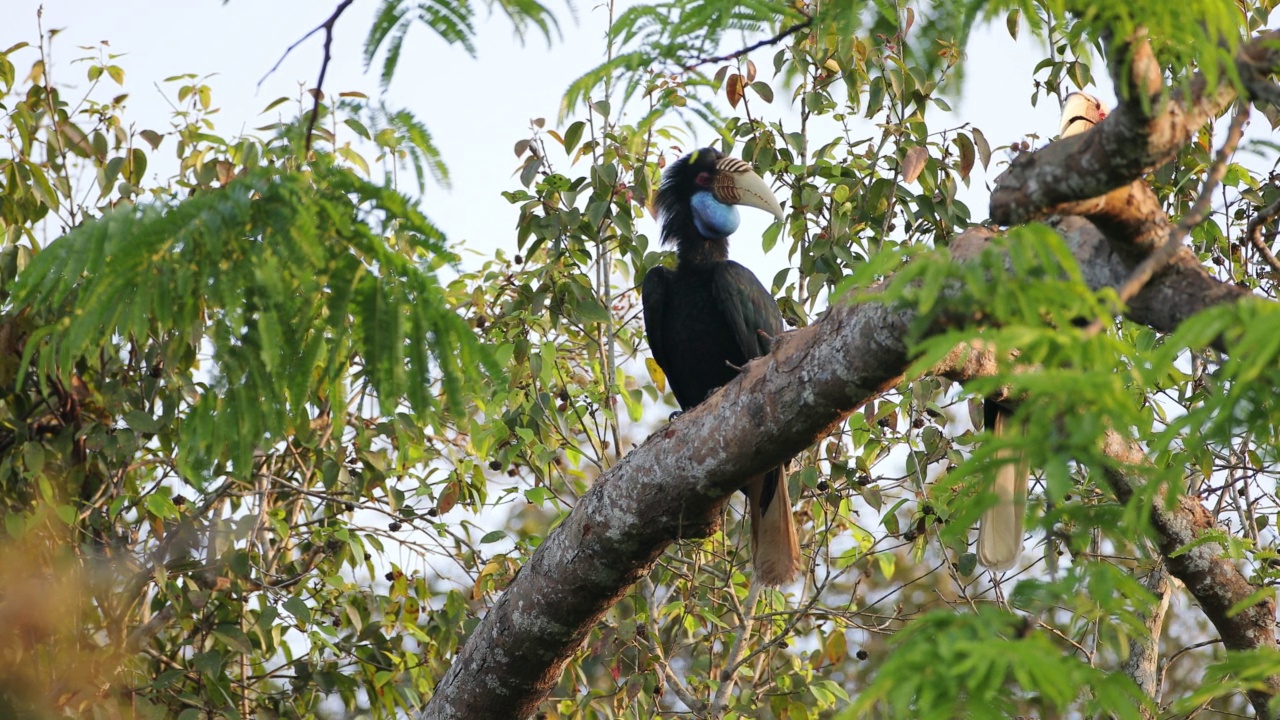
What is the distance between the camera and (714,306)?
4.23 m

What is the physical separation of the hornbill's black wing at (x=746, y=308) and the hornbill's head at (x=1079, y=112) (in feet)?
3.59

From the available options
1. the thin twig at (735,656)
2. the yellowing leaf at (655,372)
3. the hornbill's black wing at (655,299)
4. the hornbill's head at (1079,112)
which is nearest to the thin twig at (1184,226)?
the hornbill's head at (1079,112)

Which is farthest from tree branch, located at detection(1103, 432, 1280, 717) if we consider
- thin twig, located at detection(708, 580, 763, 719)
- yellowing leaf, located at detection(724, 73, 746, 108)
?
yellowing leaf, located at detection(724, 73, 746, 108)

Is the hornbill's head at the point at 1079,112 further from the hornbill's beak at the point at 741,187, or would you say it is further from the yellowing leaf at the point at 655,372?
the yellowing leaf at the point at 655,372

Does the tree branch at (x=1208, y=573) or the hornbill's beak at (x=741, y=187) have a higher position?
the hornbill's beak at (x=741, y=187)

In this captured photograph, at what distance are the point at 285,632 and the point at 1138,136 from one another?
3.28 meters

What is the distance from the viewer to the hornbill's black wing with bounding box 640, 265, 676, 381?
4.38 m

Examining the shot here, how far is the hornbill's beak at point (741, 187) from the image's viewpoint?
14.6ft

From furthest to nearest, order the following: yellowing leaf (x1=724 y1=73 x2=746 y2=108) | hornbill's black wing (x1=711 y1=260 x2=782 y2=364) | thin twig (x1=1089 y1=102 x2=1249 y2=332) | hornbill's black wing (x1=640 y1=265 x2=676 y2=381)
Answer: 1. hornbill's black wing (x1=640 y1=265 x2=676 y2=381)
2. hornbill's black wing (x1=711 y1=260 x2=782 y2=364)
3. yellowing leaf (x1=724 y1=73 x2=746 y2=108)
4. thin twig (x1=1089 y1=102 x2=1249 y2=332)

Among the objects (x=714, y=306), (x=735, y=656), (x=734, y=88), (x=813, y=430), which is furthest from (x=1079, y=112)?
(x=735, y=656)

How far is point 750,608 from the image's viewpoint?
→ 12.6ft

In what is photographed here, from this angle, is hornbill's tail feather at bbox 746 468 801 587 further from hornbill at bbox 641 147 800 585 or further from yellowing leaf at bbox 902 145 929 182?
yellowing leaf at bbox 902 145 929 182

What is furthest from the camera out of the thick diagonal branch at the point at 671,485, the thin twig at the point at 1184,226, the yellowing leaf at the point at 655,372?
the yellowing leaf at the point at 655,372

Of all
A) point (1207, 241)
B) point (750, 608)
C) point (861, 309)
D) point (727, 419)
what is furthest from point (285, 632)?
point (1207, 241)
